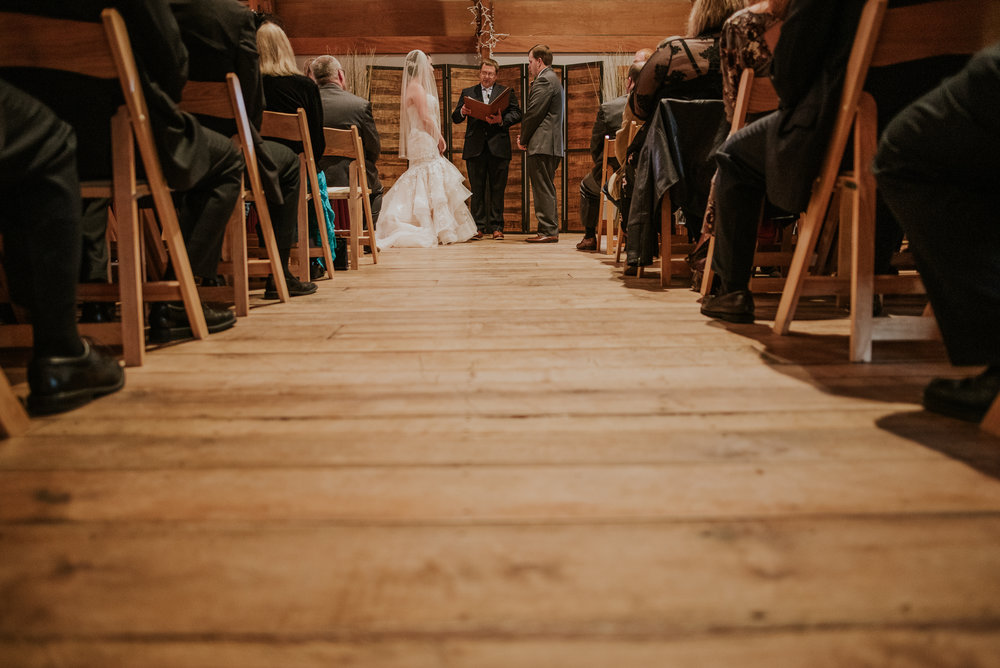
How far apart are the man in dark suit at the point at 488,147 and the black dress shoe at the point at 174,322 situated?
4.60 meters

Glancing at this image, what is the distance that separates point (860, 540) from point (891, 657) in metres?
0.19

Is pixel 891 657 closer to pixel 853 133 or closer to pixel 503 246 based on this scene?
pixel 853 133

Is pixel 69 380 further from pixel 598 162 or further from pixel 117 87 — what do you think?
pixel 598 162

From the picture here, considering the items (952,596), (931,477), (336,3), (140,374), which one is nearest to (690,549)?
(952,596)

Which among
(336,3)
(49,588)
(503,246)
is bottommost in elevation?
(49,588)

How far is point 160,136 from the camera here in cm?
158

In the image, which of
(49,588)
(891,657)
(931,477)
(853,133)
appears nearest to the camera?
(891,657)

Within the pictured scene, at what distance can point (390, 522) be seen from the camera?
0.74 m

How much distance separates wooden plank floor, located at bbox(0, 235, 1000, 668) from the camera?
0.55m

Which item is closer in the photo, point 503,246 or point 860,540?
point 860,540

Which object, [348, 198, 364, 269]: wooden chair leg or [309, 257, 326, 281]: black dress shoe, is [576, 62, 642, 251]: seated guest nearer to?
[348, 198, 364, 269]: wooden chair leg

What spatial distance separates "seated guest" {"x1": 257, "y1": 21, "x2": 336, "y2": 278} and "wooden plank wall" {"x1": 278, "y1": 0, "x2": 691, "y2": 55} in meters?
4.97

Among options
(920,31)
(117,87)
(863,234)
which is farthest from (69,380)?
(920,31)

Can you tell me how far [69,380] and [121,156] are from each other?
587mm
